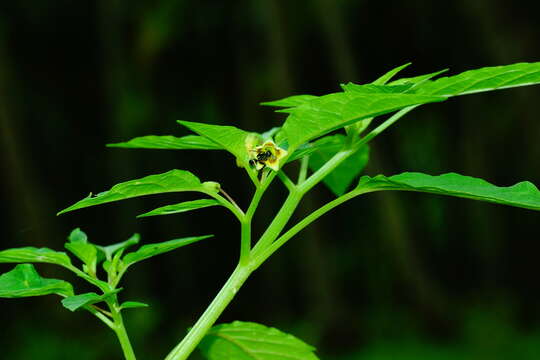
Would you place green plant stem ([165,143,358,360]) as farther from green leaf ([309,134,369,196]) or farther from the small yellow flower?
green leaf ([309,134,369,196])

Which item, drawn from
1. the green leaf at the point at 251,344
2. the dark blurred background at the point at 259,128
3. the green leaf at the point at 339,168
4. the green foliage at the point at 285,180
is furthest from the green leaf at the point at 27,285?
the dark blurred background at the point at 259,128

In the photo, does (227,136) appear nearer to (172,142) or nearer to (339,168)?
(172,142)

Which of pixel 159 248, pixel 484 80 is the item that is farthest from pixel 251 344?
pixel 484 80

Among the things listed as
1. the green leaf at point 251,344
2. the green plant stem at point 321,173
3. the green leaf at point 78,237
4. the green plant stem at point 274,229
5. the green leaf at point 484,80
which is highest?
the green leaf at point 484,80

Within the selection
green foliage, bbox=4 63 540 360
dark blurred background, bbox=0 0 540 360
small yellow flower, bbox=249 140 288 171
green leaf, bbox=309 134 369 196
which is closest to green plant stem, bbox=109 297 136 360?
green foliage, bbox=4 63 540 360

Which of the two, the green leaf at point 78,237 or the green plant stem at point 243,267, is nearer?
the green plant stem at point 243,267

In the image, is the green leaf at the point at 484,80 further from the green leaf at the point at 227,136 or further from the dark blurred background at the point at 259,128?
the dark blurred background at the point at 259,128
